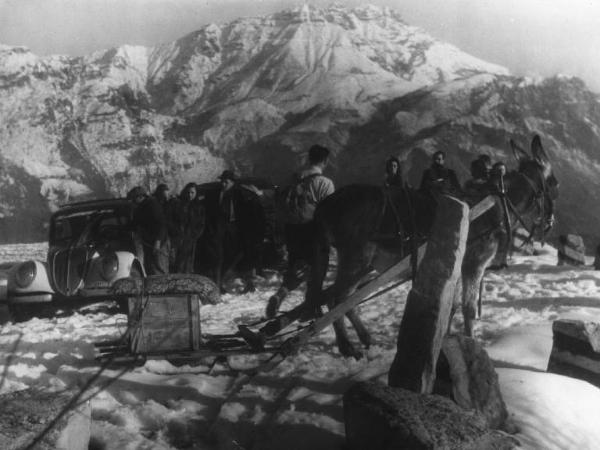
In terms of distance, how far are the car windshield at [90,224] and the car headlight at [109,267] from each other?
2.84 ft

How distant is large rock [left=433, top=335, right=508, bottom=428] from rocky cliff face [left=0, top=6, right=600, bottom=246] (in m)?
15.6

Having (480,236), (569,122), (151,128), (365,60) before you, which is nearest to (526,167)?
(480,236)

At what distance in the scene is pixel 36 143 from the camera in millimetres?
28953

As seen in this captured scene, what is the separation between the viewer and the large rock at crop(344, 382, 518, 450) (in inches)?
106

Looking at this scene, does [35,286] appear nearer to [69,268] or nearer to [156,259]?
[69,268]

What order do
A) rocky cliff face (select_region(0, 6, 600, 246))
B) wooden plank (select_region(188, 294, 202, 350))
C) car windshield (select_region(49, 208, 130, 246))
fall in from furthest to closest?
rocky cliff face (select_region(0, 6, 600, 246))
car windshield (select_region(49, 208, 130, 246))
wooden plank (select_region(188, 294, 202, 350))

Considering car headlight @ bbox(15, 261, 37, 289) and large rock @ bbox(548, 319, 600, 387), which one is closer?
large rock @ bbox(548, 319, 600, 387)

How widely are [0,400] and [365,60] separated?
2610 centimetres

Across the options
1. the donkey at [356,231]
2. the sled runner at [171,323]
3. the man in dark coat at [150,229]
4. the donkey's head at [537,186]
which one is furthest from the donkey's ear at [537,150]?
the man in dark coat at [150,229]

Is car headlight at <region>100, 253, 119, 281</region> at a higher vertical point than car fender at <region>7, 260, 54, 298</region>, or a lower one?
higher

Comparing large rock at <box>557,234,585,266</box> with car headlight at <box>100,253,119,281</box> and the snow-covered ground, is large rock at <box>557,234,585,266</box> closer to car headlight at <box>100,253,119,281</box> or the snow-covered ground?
the snow-covered ground

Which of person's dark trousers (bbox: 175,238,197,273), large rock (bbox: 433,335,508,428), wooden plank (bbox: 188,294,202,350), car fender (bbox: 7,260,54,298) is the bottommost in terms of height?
person's dark trousers (bbox: 175,238,197,273)

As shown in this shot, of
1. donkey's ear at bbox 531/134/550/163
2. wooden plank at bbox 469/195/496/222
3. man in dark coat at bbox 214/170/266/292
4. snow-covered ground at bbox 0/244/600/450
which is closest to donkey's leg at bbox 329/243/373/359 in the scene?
Result: snow-covered ground at bbox 0/244/600/450

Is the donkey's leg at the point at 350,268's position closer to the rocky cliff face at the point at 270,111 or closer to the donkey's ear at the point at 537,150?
the donkey's ear at the point at 537,150
